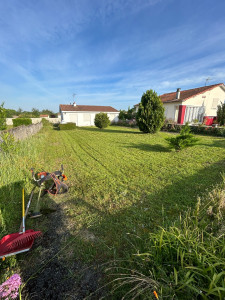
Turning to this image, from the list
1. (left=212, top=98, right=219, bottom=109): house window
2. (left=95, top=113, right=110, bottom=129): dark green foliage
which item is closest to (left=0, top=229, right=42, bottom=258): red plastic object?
(left=95, top=113, right=110, bottom=129): dark green foliage

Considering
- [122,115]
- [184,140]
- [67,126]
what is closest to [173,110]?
[122,115]

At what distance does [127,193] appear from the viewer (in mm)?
3525

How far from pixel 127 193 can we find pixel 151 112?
10067mm

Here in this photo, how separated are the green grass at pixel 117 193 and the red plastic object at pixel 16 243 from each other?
43 cm

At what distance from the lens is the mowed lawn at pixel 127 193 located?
2.24 metres

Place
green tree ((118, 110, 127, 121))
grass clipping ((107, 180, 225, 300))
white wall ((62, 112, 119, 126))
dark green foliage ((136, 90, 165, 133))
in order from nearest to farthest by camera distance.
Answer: grass clipping ((107, 180, 225, 300))
dark green foliage ((136, 90, 165, 133))
white wall ((62, 112, 119, 126))
green tree ((118, 110, 127, 121))

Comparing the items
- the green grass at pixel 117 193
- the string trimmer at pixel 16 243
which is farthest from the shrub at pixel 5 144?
the string trimmer at pixel 16 243

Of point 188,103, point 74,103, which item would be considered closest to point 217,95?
point 188,103

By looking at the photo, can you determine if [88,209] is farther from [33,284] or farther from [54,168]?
[54,168]

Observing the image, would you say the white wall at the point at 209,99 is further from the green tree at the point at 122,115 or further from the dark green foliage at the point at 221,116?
the green tree at the point at 122,115

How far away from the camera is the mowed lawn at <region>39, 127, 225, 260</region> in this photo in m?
2.24

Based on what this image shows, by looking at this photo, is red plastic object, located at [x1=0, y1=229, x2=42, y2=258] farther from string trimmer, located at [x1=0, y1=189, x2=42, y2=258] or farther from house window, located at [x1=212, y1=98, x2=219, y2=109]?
house window, located at [x1=212, y1=98, x2=219, y2=109]

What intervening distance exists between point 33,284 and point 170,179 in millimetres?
3801

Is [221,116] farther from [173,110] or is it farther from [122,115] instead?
[122,115]
